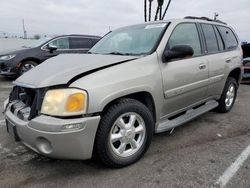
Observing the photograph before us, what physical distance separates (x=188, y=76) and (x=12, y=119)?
2.32 meters

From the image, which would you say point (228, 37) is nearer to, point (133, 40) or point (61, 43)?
point (133, 40)

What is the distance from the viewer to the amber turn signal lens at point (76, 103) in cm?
248

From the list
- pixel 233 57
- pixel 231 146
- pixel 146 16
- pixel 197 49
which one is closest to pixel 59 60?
pixel 197 49

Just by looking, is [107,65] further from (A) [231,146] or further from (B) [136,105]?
(A) [231,146]

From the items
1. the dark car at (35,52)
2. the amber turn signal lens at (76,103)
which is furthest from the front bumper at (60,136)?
the dark car at (35,52)

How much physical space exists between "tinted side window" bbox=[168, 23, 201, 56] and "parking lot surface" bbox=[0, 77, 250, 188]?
134 centimetres

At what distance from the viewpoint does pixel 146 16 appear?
49.6 feet

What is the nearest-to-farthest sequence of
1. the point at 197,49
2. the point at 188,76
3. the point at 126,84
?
1. the point at 126,84
2. the point at 188,76
3. the point at 197,49

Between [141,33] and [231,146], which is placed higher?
[141,33]

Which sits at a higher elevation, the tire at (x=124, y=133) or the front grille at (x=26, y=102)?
the front grille at (x=26, y=102)

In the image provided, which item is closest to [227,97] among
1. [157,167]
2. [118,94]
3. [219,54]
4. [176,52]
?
[219,54]

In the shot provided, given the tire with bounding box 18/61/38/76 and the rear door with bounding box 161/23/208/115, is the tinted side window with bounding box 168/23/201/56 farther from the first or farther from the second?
the tire with bounding box 18/61/38/76

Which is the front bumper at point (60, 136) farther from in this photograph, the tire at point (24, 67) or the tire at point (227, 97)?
the tire at point (24, 67)

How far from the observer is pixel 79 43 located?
9922mm
